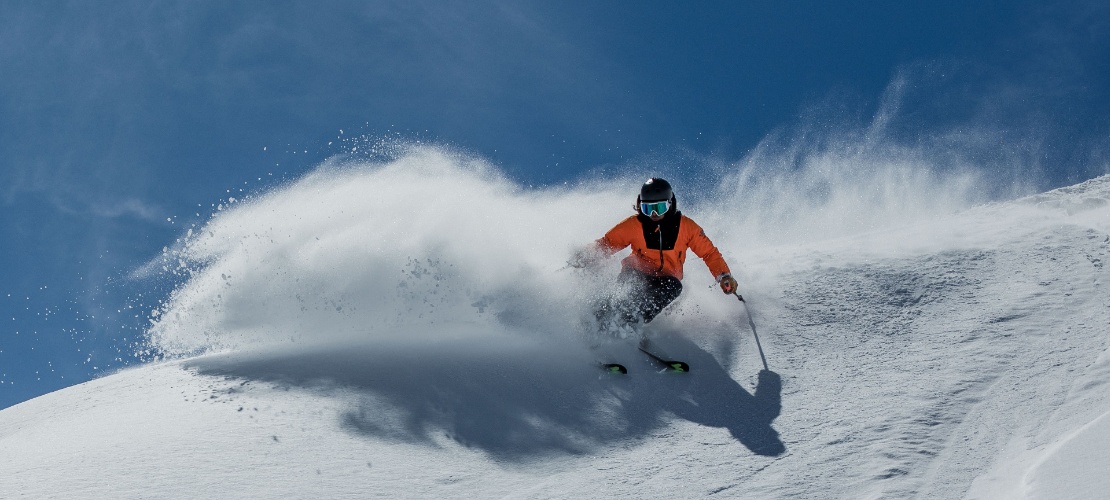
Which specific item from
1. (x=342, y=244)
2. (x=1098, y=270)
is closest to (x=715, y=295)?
(x=1098, y=270)

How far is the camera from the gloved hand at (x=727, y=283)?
729cm

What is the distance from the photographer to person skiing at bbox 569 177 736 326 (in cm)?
723

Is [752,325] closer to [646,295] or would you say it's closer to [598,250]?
[646,295]

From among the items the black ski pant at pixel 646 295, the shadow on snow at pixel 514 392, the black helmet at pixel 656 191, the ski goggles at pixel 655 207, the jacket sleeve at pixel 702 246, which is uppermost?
the black helmet at pixel 656 191

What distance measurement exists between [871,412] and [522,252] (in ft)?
13.4

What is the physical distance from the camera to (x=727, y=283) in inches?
288

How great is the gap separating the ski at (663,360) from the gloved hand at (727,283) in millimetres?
804

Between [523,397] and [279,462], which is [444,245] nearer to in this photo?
[523,397]

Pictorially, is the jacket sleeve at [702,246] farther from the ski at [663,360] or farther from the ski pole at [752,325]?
the ski at [663,360]

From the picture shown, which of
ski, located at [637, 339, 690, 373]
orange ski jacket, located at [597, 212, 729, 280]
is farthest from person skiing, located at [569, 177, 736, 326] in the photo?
ski, located at [637, 339, 690, 373]

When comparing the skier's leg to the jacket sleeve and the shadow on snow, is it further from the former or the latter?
the jacket sleeve

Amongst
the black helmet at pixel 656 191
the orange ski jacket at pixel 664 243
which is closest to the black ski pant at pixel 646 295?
the orange ski jacket at pixel 664 243

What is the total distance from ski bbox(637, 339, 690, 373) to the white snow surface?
0.12 metres

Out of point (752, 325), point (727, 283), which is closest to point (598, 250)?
point (727, 283)
